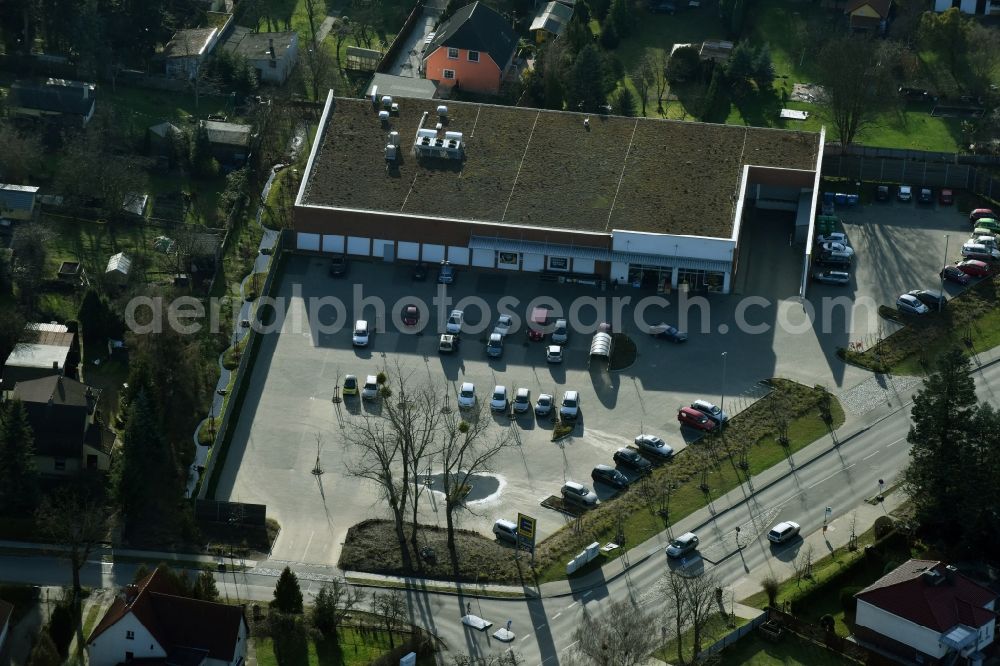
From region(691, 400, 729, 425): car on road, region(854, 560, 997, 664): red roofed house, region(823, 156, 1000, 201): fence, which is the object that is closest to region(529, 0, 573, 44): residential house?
region(823, 156, 1000, 201): fence

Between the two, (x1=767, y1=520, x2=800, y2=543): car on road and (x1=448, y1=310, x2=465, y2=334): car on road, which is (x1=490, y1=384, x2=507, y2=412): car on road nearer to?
(x1=448, y1=310, x2=465, y2=334): car on road

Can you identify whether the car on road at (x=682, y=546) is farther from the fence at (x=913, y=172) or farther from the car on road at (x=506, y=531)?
the fence at (x=913, y=172)

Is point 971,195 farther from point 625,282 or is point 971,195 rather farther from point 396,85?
point 396,85

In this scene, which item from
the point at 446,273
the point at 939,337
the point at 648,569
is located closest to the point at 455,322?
the point at 446,273

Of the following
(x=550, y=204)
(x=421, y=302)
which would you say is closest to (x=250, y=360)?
(x=421, y=302)

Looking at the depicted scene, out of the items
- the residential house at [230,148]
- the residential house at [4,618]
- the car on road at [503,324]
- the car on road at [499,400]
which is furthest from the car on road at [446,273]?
the residential house at [4,618]
